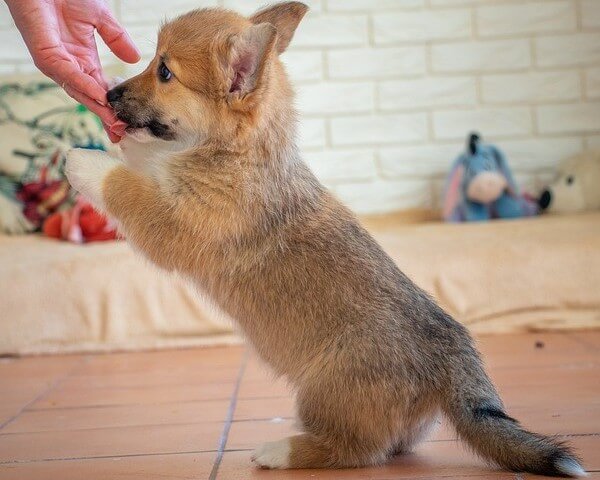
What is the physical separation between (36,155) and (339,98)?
1659 millimetres

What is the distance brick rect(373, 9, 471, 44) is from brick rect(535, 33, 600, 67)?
1.40 feet

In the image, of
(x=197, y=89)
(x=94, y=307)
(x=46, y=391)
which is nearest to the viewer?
(x=197, y=89)

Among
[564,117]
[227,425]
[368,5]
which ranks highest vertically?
[368,5]

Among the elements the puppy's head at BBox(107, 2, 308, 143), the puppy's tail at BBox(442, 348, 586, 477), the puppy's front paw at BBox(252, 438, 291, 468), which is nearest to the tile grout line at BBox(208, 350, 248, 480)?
the puppy's front paw at BBox(252, 438, 291, 468)

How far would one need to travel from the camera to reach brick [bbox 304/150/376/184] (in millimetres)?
5250

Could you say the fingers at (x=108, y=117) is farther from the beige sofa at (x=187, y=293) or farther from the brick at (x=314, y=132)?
the brick at (x=314, y=132)

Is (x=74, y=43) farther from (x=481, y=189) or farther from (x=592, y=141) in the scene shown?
(x=592, y=141)

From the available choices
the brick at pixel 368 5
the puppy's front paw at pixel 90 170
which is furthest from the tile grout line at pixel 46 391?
the brick at pixel 368 5

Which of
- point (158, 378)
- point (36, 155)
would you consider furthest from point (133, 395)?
point (36, 155)

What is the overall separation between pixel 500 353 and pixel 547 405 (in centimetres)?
91

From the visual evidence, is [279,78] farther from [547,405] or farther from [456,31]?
[456,31]

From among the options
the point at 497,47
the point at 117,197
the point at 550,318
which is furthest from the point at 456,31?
the point at 117,197

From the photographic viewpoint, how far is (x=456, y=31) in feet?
17.1

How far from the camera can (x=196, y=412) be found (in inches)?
112
